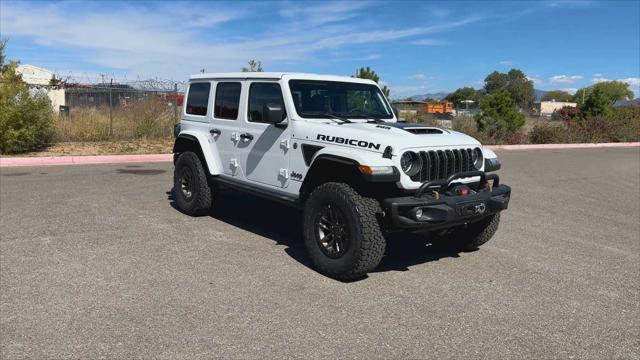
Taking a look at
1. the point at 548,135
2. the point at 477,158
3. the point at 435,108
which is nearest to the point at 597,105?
the point at 548,135

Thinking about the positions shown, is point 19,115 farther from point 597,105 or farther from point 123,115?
point 597,105

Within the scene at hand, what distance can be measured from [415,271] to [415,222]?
89 centimetres

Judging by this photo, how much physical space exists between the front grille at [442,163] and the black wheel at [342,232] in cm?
53

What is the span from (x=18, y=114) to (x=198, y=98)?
8.16 m

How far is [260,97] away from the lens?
583 cm

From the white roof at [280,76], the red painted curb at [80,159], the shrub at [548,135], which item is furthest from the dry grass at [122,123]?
the shrub at [548,135]

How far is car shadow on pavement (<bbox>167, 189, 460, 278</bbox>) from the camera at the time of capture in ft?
17.8

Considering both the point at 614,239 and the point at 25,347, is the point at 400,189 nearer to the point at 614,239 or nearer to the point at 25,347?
the point at 25,347

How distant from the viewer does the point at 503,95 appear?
22.1 m

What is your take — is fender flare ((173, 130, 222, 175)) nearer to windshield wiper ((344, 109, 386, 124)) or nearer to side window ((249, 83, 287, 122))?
side window ((249, 83, 287, 122))

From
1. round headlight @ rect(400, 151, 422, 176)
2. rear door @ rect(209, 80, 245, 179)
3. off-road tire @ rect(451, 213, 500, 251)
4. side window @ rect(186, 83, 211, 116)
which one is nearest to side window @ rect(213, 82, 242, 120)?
rear door @ rect(209, 80, 245, 179)

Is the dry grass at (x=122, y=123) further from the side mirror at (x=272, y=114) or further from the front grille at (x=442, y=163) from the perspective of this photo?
the front grille at (x=442, y=163)

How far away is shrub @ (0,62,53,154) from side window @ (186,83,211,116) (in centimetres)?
779

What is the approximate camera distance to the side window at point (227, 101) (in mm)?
6148
